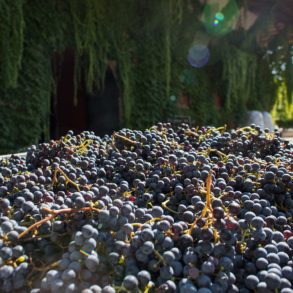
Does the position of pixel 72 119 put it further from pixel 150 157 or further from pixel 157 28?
pixel 150 157

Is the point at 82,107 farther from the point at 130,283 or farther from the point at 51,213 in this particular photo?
the point at 130,283

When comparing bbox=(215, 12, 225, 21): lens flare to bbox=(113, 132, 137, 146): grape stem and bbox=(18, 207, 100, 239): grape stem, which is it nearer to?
bbox=(113, 132, 137, 146): grape stem

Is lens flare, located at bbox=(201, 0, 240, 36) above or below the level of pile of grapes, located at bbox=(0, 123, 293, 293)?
above

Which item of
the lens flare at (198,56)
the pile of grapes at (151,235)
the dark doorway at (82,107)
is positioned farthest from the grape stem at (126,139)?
the lens flare at (198,56)

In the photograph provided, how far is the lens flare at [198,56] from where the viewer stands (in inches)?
235

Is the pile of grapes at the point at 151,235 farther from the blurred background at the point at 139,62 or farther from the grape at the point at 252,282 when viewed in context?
the blurred background at the point at 139,62

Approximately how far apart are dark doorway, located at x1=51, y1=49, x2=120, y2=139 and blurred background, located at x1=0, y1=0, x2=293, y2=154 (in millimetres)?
21

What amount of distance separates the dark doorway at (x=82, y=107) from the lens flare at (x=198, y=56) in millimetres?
1261

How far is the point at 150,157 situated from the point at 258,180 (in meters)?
0.34

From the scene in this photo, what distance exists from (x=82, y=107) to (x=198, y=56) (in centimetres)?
265

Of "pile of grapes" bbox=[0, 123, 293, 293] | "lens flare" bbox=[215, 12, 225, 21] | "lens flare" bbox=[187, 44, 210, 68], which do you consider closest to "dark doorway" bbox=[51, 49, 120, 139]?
"lens flare" bbox=[187, 44, 210, 68]

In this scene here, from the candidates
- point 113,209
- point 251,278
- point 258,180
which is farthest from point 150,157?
point 251,278

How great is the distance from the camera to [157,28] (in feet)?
17.5

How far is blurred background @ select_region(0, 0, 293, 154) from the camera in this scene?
4.21 meters
